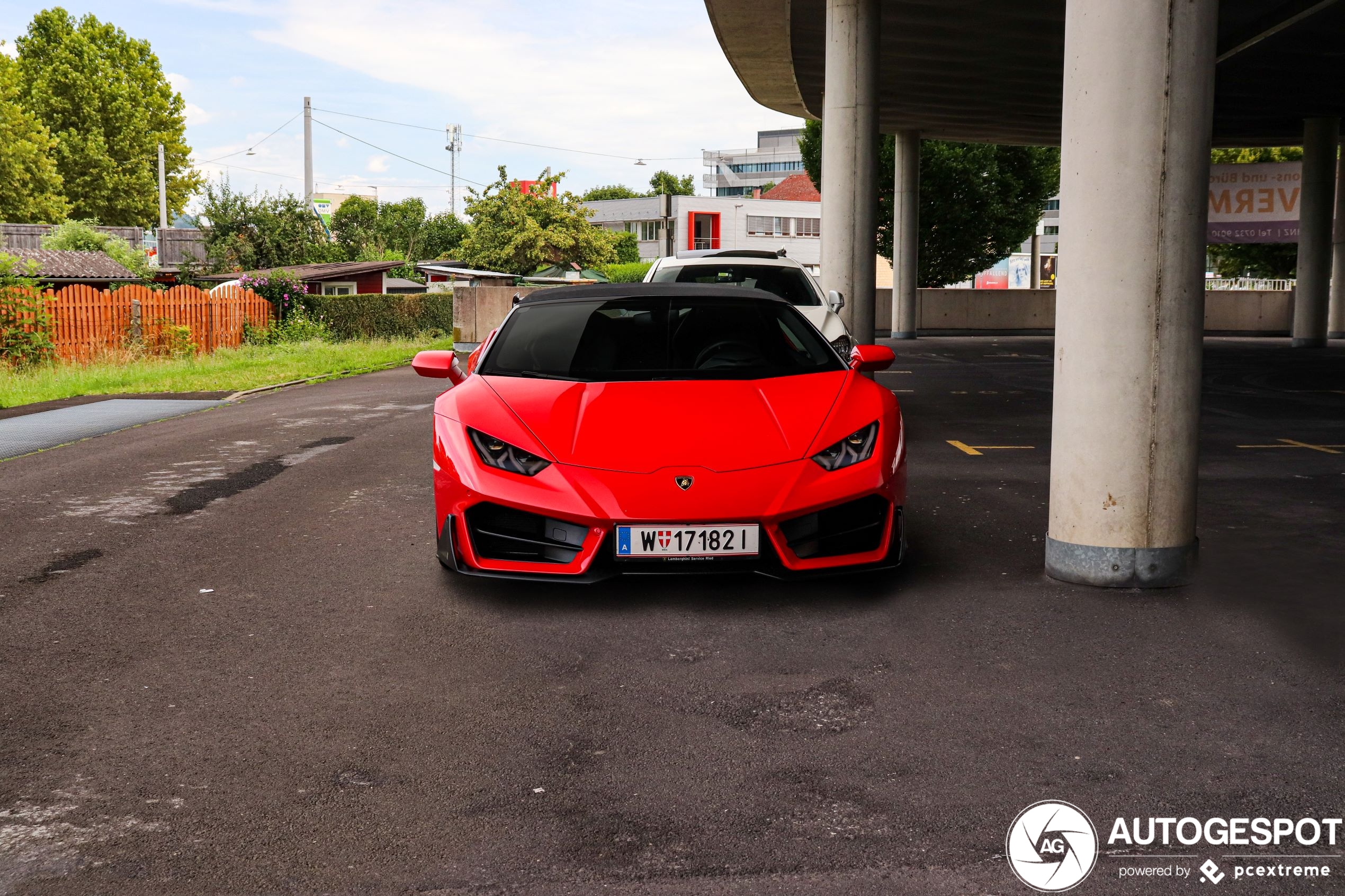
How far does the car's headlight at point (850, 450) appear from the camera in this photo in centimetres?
526

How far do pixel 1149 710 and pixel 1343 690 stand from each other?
0.79m

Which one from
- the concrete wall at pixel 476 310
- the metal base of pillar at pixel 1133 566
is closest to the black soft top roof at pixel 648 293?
the metal base of pillar at pixel 1133 566

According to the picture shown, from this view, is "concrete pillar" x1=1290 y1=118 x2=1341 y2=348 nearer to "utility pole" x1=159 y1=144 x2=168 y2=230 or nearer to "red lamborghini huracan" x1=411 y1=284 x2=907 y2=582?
"red lamborghini huracan" x1=411 y1=284 x2=907 y2=582

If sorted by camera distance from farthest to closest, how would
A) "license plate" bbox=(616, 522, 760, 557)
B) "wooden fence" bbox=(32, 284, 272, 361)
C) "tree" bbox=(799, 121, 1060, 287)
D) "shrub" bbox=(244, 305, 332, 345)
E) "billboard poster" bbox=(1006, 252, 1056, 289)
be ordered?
"billboard poster" bbox=(1006, 252, 1056, 289), "tree" bbox=(799, 121, 1060, 287), "shrub" bbox=(244, 305, 332, 345), "wooden fence" bbox=(32, 284, 272, 361), "license plate" bbox=(616, 522, 760, 557)

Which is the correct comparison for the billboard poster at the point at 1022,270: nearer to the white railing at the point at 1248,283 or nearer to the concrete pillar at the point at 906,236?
the white railing at the point at 1248,283

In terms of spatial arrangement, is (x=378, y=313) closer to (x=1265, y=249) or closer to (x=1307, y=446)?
(x=1307, y=446)

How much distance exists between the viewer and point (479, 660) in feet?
15.1

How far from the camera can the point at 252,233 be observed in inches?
1791

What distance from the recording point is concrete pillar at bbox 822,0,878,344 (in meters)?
16.8

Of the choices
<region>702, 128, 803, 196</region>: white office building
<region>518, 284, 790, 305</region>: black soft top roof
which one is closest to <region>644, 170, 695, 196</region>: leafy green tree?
<region>702, 128, 803, 196</region>: white office building

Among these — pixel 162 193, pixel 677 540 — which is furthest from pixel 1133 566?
pixel 162 193

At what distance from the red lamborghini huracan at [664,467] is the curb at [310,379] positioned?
1157cm

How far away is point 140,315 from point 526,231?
36.9 m

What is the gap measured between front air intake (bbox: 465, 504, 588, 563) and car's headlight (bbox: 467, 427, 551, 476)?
0.18m
